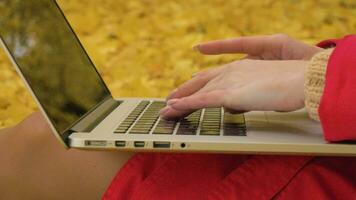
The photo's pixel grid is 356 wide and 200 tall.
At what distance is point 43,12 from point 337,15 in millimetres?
1507

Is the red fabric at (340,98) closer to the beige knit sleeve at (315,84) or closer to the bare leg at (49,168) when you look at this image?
the beige knit sleeve at (315,84)

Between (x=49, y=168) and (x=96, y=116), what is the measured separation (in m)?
0.09

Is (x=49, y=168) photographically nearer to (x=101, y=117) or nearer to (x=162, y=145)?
(x=101, y=117)

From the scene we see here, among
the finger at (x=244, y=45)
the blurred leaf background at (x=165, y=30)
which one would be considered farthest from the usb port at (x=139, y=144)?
the blurred leaf background at (x=165, y=30)

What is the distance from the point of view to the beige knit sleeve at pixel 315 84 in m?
0.57

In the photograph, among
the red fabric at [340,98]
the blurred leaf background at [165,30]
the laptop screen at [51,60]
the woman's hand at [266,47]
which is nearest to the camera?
the red fabric at [340,98]

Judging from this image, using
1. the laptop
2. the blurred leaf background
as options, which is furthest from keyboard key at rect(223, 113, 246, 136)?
the blurred leaf background

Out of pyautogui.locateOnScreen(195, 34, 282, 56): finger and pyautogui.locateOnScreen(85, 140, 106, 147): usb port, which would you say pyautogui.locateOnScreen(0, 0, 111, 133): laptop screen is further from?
pyautogui.locateOnScreen(195, 34, 282, 56): finger

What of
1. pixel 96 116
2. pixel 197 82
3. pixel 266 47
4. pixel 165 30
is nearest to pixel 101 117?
pixel 96 116

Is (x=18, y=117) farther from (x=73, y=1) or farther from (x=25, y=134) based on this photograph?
(x=25, y=134)

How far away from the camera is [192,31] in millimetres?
2033

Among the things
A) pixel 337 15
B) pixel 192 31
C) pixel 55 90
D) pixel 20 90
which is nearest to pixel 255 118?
pixel 55 90

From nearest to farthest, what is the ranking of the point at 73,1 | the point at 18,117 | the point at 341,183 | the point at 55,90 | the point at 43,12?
the point at 341,183 < the point at 55,90 < the point at 43,12 < the point at 18,117 < the point at 73,1

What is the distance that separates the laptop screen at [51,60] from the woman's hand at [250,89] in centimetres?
13
